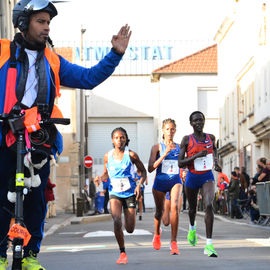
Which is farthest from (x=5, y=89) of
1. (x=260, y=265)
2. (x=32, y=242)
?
(x=260, y=265)

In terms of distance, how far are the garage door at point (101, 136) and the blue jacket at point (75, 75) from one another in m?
59.7

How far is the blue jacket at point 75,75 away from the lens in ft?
19.1

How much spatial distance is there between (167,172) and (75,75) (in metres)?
7.00

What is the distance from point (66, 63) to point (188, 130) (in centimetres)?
5673

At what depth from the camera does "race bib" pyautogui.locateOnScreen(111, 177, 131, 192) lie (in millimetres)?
11586

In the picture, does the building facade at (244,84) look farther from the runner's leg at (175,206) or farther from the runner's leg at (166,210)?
the runner's leg at (175,206)

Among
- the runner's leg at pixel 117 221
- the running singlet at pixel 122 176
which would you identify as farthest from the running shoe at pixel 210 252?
the running singlet at pixel 122 176

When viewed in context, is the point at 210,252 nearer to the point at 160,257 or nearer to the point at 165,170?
the point at 160,257

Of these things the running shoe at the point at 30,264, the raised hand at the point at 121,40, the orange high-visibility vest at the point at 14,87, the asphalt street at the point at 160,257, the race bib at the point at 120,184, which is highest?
the raised hand at the point at 121,40

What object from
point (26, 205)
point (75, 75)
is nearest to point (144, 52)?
point (75, 75)

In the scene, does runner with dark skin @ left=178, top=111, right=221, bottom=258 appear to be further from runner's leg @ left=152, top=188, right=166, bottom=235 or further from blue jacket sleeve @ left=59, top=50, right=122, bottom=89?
blue jacket sleeve @ left=59, top=50, right=122, bottom=89

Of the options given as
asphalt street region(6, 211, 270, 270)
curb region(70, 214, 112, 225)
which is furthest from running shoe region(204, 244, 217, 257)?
curb region(70, 214, 112, 225)

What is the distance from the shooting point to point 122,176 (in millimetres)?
11695

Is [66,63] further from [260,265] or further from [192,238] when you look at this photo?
[192,238]
